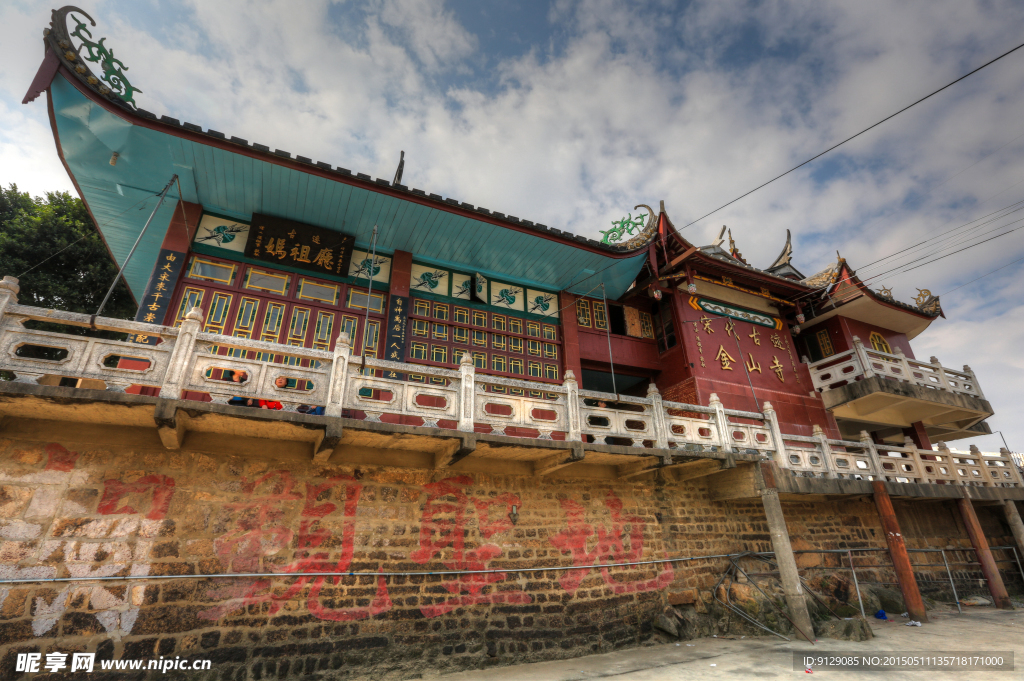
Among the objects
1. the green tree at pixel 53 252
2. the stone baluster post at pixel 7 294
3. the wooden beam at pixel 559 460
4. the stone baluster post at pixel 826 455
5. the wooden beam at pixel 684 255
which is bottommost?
the wooden beam at pixel 559 460

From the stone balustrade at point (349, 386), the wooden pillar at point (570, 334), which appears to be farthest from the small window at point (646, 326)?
the stone balustrade at point (349, 386)

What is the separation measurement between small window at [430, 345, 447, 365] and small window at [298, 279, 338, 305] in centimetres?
227

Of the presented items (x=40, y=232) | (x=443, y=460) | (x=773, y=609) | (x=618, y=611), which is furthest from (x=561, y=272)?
(x=40, y=232)

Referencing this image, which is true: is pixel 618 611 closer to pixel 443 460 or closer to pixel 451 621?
pixel 451 621

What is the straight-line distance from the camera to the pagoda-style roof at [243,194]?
8.08 metres

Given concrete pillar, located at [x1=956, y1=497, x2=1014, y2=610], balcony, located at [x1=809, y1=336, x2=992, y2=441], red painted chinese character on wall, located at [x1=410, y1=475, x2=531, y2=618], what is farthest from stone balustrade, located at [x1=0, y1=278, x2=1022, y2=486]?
concrete pillar, located at [x1=956, y1=497, x2=1014, y2=610]

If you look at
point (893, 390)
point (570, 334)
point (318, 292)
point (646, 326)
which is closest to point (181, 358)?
point (318, 292)

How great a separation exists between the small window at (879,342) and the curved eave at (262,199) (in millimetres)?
10295

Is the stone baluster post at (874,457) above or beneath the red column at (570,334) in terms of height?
beneath

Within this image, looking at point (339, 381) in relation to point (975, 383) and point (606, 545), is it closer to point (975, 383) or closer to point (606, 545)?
point (606, 545)

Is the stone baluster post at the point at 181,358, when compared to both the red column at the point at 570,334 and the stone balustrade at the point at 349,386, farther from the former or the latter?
the red column at the point at 570,334

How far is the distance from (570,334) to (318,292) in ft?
19.7

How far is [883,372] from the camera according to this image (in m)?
14.1

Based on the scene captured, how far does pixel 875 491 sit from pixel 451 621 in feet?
34.3
